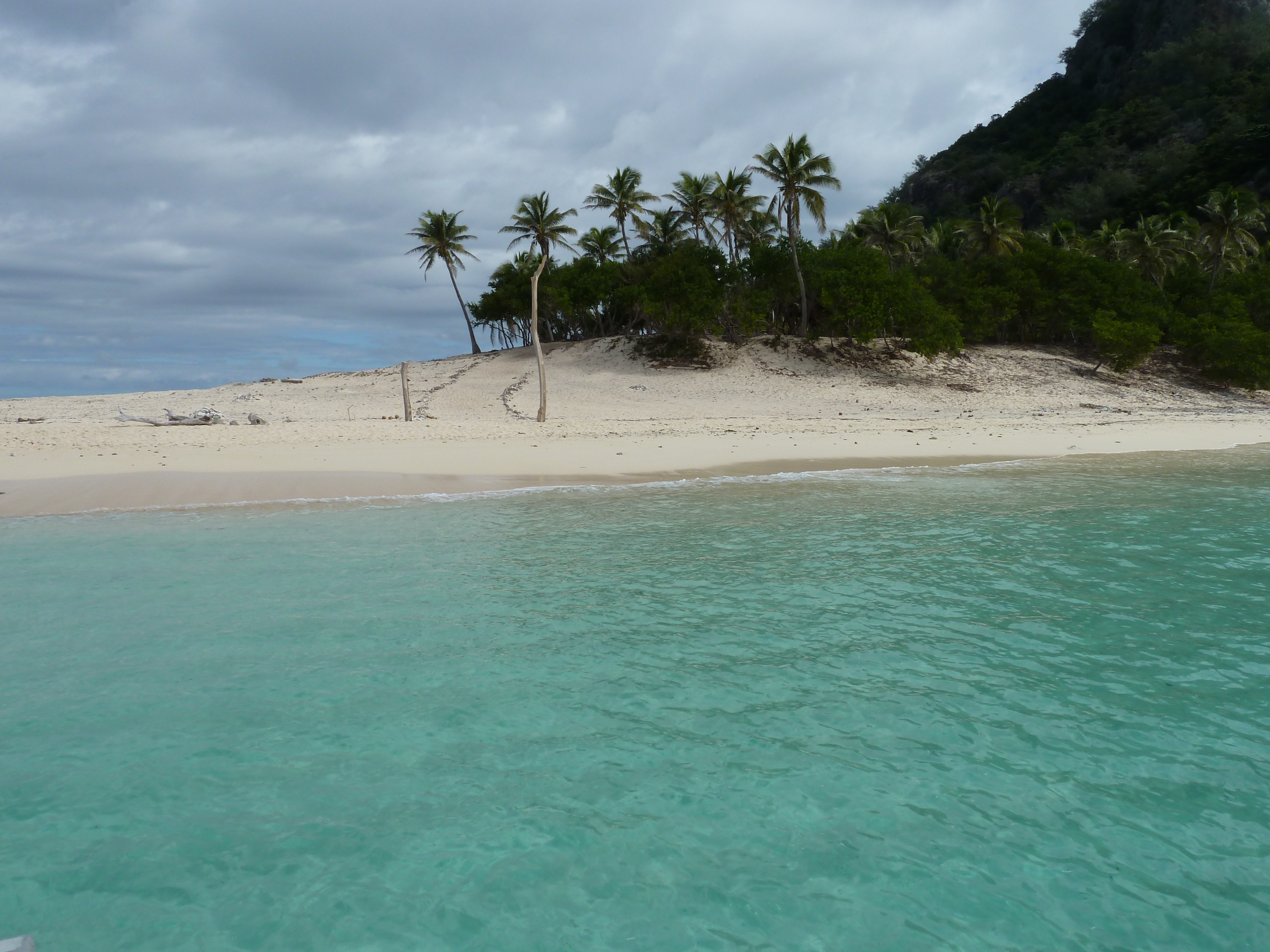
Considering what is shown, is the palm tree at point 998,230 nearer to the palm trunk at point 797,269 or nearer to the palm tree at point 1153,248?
the palm tree at point 1153,248

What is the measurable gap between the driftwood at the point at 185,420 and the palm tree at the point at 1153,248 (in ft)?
181

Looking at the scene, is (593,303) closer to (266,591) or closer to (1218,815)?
(266,591)

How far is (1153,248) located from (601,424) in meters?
45.8

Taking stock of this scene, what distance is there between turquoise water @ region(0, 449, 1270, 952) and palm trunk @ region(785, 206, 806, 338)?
3662cm

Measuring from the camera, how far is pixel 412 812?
387cm

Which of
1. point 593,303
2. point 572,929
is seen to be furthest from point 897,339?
point 572,929

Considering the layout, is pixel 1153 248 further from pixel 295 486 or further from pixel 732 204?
pixel 295 486

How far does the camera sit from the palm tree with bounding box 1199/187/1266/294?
49969 millimetres

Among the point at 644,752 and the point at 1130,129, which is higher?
the point at 1130,129

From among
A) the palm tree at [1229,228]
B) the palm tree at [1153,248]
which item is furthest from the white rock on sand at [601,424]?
the palm tree at [1229,228]

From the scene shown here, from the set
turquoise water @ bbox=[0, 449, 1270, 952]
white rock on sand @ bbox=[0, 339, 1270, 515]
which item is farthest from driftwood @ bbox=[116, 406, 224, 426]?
turquoise water @ bbox=[0, 449, 1270, 952]

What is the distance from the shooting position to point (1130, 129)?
92.9 m

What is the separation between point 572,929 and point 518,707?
6.73 feet

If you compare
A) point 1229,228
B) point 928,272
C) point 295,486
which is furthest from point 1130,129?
point 295,486
